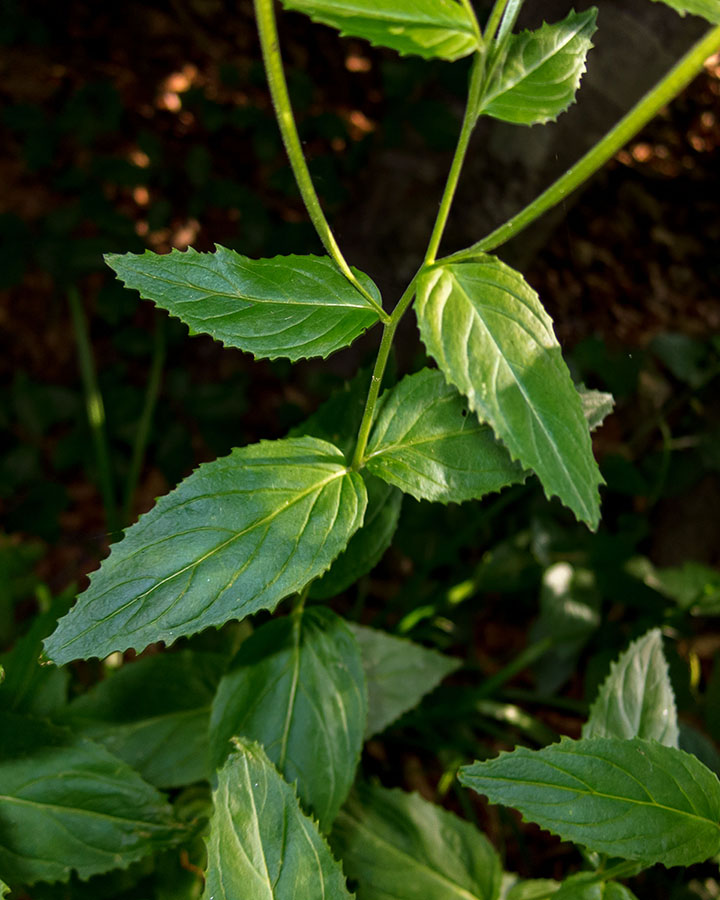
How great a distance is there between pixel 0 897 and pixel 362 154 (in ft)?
4.41

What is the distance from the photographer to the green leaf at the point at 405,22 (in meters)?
0.43

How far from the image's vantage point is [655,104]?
0.44m

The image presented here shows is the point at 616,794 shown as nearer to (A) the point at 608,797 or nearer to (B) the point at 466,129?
(A) the point at 608,797

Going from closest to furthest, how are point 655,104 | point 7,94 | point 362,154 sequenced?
point 655,104
point 362,154
point 7,94

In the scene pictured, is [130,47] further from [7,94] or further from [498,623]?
[498,623]

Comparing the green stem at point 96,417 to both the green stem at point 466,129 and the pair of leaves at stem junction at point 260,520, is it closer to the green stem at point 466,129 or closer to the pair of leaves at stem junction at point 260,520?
the pair of leaves at stem junction at point 260,520

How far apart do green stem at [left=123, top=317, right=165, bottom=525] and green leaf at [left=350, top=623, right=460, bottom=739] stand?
2.16 ft

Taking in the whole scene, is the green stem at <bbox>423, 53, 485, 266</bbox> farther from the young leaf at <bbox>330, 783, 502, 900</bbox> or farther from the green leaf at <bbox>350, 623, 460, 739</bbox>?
the young leaf at <bbox>330, 783, 502, 900</bbox>

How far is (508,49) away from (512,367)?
0.25 metres

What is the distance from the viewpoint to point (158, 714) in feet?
2.82

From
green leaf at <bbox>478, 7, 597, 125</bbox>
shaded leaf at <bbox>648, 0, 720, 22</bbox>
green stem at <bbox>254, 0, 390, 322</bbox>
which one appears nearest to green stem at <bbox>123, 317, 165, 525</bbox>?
green stem at <bbox>254, 0, 390, 322</bbox>

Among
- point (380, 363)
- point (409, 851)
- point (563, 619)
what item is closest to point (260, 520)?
point (380, 363)

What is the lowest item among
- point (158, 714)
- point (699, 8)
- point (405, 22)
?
point (158, 714)

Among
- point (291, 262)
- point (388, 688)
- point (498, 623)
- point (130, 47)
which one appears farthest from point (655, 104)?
point (130, 47)
